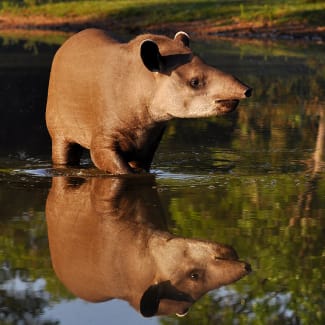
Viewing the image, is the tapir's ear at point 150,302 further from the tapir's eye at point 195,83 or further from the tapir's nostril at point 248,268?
the tapir's eye at point 195,83

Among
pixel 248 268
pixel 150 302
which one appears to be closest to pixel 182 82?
pixel 248 268

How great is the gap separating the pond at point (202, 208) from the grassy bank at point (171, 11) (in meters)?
20.3

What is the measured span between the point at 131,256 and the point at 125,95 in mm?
3429

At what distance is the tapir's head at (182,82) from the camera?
35.5ft

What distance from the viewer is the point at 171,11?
4362cm

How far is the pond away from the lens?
7.57 m

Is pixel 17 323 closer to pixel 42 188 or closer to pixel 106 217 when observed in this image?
pixel 106 217

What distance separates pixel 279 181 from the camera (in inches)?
481

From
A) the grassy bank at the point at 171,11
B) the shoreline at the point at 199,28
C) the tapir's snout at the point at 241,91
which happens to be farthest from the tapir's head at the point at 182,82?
the grassy bank at the point at 171,11

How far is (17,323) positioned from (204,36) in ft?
108

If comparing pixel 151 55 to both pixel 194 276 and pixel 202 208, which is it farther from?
pixel 194 276

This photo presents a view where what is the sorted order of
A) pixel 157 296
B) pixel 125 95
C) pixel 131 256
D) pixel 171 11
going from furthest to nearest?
pixel 171 11, pixel 125 95, pixel 131 256, pixel 157 296

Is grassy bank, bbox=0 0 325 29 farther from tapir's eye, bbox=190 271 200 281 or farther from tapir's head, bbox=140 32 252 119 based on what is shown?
tapir's eye, bbox=190 271 200 281

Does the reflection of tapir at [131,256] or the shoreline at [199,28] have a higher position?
the reflection of tapir at [131,256]
